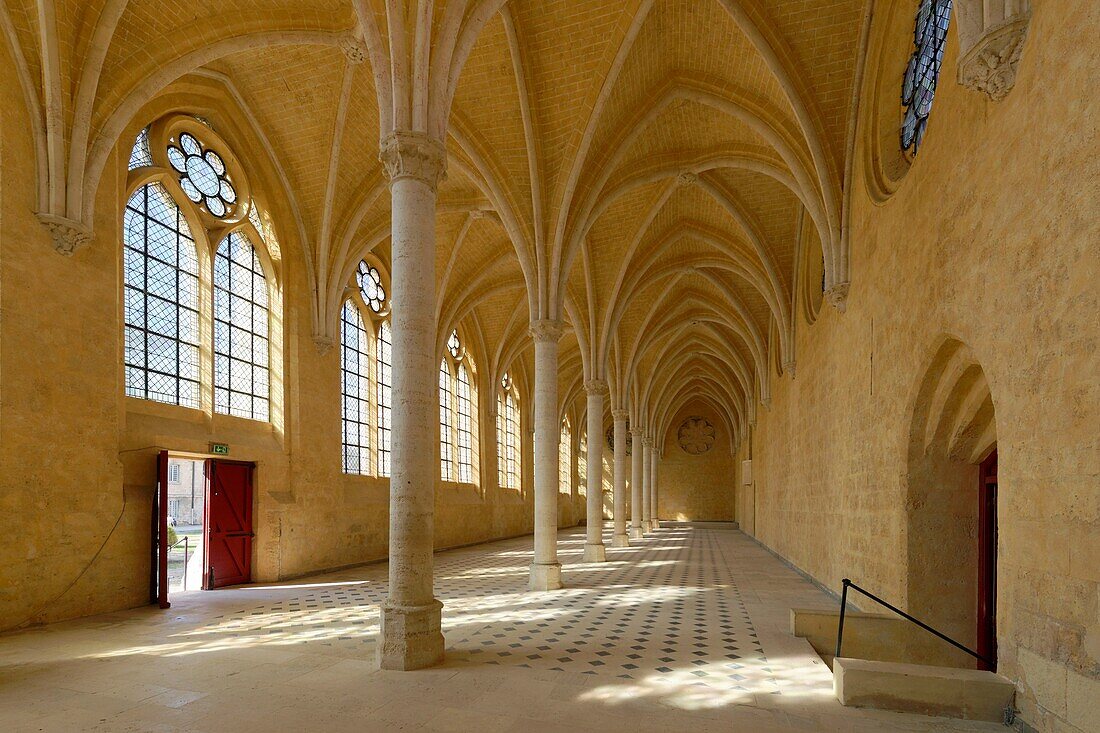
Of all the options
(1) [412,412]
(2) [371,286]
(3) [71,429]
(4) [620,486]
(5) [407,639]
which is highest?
(2) [371,286]

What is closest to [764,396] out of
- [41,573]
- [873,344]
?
[873,344]

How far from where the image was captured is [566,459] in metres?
45.2

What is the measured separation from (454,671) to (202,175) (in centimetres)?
1191

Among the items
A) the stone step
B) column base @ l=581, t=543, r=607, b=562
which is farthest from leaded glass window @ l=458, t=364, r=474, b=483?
the stone step

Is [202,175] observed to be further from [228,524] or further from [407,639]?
[407,639]

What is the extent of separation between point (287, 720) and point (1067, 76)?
8305 mm

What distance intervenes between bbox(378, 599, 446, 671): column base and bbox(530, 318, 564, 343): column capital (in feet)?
25.8

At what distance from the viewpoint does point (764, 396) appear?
84.9 ft

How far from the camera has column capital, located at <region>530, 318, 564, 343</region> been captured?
1468 cm

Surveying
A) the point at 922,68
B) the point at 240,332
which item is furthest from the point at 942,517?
the point at 240,332

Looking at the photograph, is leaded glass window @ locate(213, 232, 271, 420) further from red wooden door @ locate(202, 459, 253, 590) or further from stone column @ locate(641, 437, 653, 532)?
stone column @ locate(641, 437, 653, 532)

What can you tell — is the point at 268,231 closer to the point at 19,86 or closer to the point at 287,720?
the point at 19,86

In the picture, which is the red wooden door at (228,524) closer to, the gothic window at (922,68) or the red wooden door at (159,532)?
the red wooden door at (159,532)

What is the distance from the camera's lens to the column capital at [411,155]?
8.23 metres
